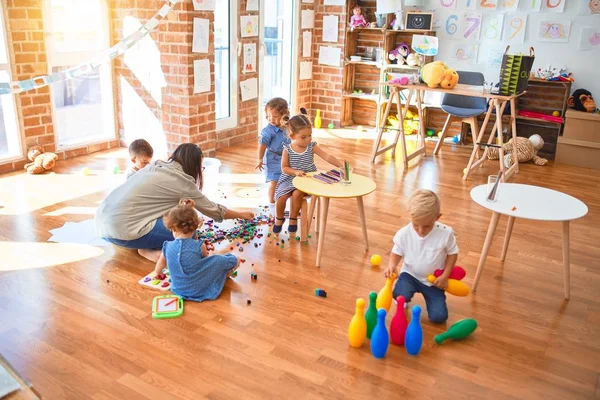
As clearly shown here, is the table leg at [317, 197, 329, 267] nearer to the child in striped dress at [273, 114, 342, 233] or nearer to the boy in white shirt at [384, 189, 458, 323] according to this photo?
the child in striped dress at [273, 114, 342, 233]

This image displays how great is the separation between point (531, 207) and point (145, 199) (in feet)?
6.34

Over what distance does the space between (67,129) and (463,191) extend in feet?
11.7

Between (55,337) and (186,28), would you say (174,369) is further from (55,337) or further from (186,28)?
(186,28)

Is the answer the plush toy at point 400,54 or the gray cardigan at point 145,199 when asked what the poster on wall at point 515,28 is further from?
the gray cardigan at point 145,199

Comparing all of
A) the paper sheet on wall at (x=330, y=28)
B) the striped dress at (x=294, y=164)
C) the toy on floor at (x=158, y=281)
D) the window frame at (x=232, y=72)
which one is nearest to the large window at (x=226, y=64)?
the window frame at (x=232, y=72)

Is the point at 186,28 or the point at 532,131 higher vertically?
the point at 186,28

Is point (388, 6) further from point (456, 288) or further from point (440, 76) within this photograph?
point (456, 288)

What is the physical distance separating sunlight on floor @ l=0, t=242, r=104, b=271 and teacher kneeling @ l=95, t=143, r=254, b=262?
0.19 metres

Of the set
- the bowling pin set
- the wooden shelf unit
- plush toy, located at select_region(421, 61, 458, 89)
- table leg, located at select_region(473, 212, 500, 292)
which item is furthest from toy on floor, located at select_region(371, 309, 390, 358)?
the wooden shelf unit

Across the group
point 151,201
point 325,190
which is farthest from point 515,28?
point 151,201

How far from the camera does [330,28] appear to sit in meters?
6.45

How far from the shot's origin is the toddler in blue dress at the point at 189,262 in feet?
8.66

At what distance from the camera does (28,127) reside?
4.56 metres

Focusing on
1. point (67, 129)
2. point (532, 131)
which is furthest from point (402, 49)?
point (67, 129)
